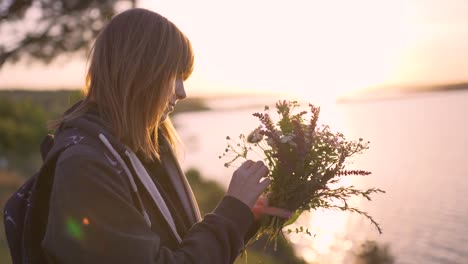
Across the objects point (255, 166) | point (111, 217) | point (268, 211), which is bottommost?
point (268, 211)

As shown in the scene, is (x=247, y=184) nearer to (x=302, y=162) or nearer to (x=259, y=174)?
(x=259, y=174)

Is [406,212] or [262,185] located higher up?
[262,185]

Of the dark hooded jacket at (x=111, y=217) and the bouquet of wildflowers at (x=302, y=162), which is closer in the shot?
the dark hooded jacket at (x=111, y=217)

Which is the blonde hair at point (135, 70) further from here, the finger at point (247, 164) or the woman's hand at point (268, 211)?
the woman's hand at point (268, 211)

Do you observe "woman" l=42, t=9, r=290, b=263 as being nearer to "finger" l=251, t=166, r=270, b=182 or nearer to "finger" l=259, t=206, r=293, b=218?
"finger" l=251, t=166, r=270, b=182

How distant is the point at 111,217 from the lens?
1.88 metres

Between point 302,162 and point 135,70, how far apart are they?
906 millimetres

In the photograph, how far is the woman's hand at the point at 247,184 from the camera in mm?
2234

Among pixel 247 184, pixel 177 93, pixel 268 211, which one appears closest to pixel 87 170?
pixel 177 93

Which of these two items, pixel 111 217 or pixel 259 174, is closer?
pixel 111 217

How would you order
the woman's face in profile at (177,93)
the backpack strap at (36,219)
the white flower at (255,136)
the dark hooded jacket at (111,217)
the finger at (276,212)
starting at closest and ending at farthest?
the dark hooded jacket at (111,217) → the backpack strap at (36,219) → the woman's face in profile at (177,93) → the finger at (276,212) → the white flower at (255,136)

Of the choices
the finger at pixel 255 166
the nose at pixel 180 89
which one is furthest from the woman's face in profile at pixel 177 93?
the finger at pixel 255 166

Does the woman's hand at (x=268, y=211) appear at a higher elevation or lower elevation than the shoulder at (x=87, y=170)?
lower

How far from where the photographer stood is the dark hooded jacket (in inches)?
73.0
